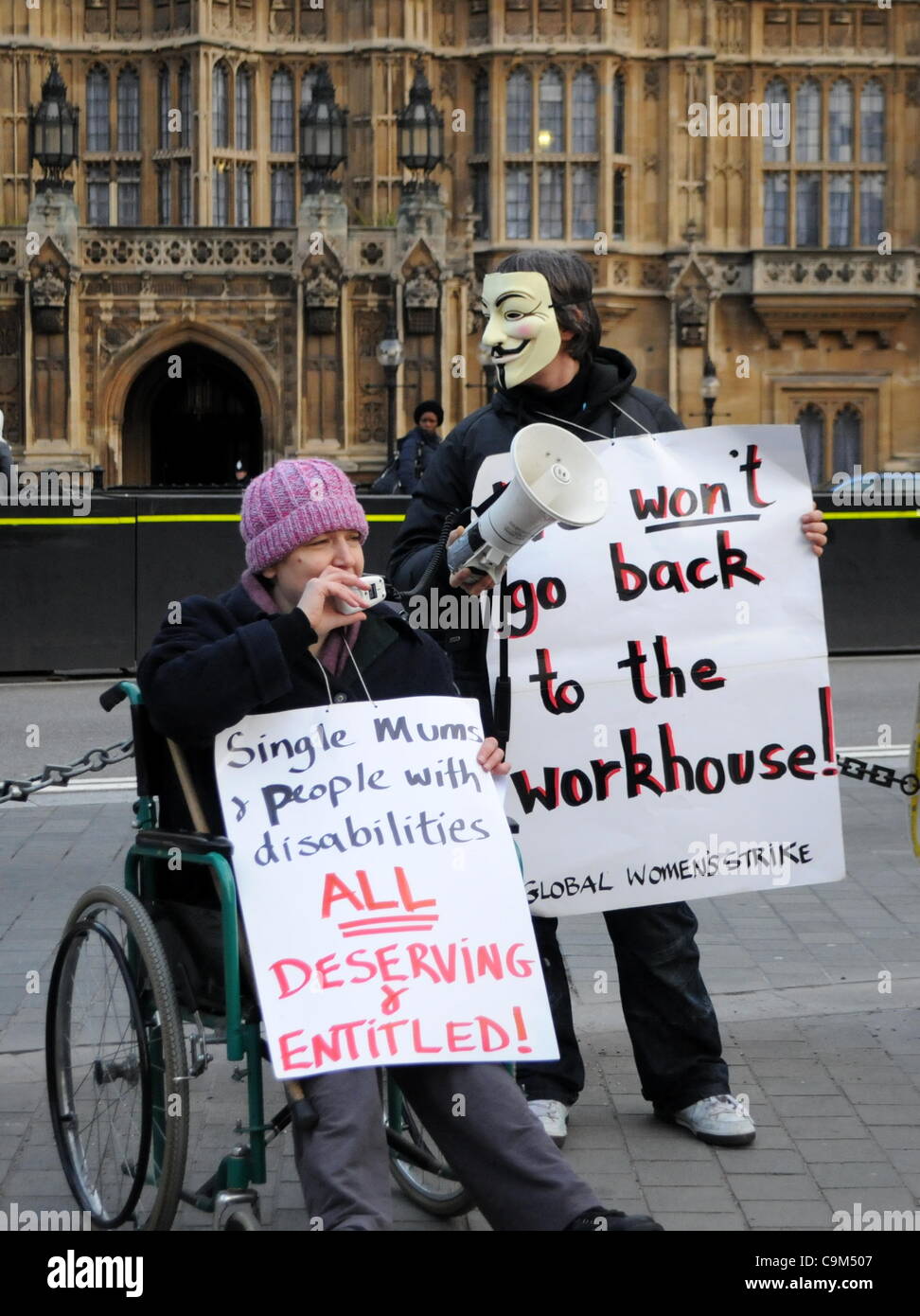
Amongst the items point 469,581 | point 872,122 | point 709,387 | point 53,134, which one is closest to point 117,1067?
point 469,581

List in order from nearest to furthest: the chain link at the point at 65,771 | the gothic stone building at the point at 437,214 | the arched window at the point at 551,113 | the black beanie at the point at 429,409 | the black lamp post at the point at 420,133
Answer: the chain link at the point at 65,771, the black beanie at the point at 429,409, the black lamp post at the point at 420,133, the gothic stone building at the point at 437,214, the arched window at the point at 551,113

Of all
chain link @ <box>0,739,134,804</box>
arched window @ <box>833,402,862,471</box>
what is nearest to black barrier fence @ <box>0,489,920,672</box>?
chain link @ <box>0,739,134,804</box>

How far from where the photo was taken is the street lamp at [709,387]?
3378 centimetres

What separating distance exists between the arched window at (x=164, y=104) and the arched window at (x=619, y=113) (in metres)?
7.48

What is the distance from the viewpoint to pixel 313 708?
3.90 metres

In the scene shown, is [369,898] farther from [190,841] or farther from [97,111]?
[97,111]

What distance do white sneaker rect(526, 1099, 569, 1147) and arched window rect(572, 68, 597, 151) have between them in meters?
31.3

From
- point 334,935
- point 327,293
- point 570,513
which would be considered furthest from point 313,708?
point 327,293

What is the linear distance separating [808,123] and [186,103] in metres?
10.8

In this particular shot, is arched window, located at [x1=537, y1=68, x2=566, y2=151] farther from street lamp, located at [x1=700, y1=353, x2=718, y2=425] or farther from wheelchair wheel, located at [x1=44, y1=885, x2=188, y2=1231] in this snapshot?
wheelchair wheel, located at [x1=44, y1=885, x2=188, y2=1231]

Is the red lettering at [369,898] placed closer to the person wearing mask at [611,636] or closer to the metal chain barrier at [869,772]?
the person wearing mask at [611,636]

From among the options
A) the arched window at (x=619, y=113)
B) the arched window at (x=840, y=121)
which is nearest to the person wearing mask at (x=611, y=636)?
the arched window at (x=619, y=113)

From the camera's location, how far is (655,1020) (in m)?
4.80

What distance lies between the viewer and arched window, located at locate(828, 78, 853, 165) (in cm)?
3559
